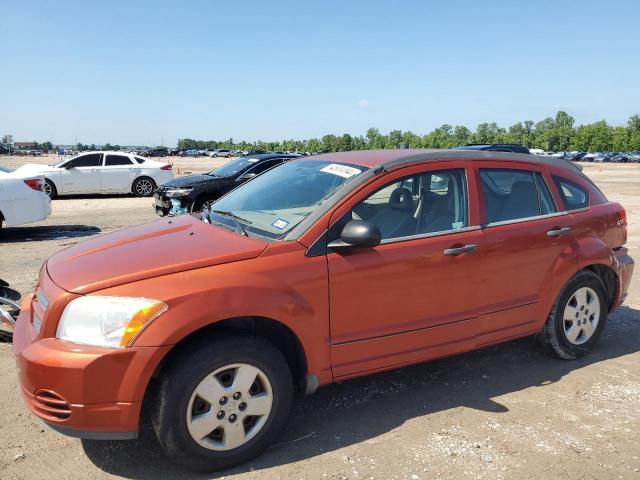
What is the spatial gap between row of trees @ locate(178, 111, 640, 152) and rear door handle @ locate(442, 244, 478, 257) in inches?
3822

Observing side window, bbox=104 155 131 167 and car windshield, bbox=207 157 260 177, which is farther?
side window, bbox=104 155 131 167

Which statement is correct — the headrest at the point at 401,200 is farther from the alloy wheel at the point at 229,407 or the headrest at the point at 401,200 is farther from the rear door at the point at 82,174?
the rear door at the point at 82,174

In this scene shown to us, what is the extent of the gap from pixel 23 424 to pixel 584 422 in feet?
11.8

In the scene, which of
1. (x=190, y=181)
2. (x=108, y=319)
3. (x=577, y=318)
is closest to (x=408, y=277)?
(x=108, y=319)

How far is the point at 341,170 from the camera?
373 centimetres

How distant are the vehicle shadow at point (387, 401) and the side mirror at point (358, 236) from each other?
118 centimetres

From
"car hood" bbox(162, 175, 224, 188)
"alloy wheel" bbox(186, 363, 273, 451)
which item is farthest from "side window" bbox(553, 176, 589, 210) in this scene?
"car hood" bbox(162, 175, 224, 188)

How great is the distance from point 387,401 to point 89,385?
6.59 feet

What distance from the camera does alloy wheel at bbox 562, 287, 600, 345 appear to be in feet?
14.3

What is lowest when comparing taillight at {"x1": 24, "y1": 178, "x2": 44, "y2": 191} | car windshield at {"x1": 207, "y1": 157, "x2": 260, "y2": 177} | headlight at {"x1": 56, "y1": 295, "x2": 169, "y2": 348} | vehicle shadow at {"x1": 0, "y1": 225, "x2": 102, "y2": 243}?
vehicle shadow at {"x1": 0, "y1": 225, "x2": 102, "y2": 243}

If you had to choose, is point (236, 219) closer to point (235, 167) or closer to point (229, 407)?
point (229, 407)

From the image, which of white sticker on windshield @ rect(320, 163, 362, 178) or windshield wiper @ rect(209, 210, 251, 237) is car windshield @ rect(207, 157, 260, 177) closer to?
windshield wiper @ rect(209, 210, 251, 237)

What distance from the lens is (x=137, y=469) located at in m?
2.93

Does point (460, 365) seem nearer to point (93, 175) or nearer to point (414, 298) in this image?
point (414, 298)
